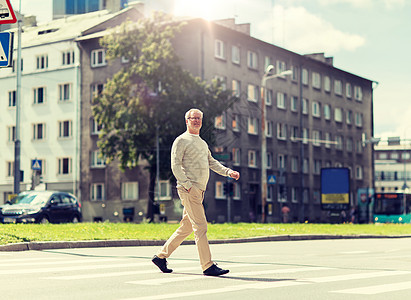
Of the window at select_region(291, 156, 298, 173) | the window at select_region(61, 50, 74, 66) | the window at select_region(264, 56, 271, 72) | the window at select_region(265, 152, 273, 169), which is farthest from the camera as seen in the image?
the window at select_region(291, 156, 298, 173)

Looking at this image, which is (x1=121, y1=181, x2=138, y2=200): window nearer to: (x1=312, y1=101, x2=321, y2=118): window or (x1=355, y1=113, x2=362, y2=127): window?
(x1=312, y1=101, x2=321, y2=118): window

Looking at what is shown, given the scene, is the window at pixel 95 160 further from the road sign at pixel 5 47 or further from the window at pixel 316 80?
the road sign at pixel 5 47

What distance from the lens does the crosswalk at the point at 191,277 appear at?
25.9 ft

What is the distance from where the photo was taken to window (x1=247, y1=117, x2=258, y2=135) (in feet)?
194

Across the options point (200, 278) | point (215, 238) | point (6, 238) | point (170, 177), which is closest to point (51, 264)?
point (200, 278)

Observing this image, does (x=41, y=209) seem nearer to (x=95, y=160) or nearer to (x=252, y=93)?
(x=95, y=160)

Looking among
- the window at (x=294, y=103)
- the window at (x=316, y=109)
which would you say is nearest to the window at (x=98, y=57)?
the window at (x=294, y=103)

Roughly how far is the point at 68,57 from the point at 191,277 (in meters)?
53.5

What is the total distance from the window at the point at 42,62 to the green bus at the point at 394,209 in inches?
1117

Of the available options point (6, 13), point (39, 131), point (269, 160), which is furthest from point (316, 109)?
point (6, 13)

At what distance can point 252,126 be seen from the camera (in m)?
59.6

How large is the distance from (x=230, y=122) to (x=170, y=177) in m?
12.4

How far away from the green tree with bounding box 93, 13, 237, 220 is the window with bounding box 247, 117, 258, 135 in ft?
42.9

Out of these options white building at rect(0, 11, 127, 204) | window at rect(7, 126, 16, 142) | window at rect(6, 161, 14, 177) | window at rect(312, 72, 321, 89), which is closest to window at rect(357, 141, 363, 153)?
window at rect(312, 72, 321, 89)
